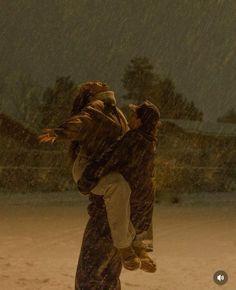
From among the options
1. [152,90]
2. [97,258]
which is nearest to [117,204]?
[97,258]

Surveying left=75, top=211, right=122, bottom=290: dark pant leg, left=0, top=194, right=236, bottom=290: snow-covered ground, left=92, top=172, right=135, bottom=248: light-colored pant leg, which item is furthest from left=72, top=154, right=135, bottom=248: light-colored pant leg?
left=0, top=194, right=236, bottom=290: snow-covered ground

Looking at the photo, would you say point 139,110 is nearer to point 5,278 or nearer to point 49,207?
point 5,278

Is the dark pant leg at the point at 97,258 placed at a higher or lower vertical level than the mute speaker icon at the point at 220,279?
higher

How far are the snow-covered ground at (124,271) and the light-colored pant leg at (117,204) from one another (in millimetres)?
2869

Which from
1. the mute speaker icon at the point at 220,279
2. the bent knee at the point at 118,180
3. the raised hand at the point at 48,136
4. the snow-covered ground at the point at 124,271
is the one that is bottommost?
the snow-covered ground at the point at 124,271

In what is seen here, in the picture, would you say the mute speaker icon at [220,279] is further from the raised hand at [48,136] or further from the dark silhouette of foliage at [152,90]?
the dark silhouette of foliage at [152,90]

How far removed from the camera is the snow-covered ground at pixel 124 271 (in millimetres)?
6133

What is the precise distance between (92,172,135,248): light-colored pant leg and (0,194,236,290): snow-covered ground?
2869 millimetres

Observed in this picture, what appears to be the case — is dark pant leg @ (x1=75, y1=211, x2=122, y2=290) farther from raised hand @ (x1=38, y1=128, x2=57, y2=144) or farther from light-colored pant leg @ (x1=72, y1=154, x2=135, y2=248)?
raised hand @ (x1=38, y1=128, x2=57, y2=144)

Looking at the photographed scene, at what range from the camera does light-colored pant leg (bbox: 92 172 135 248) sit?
3127mm

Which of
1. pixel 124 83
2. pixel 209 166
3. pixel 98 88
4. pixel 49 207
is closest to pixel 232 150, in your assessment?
pixel 209 166

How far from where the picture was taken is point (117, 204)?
3.13m

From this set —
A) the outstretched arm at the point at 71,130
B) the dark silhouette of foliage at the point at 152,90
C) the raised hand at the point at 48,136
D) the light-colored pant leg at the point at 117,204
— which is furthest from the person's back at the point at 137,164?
the dark silhouette of foliage at the point at 152,90

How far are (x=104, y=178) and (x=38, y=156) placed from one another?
15.9 meters
